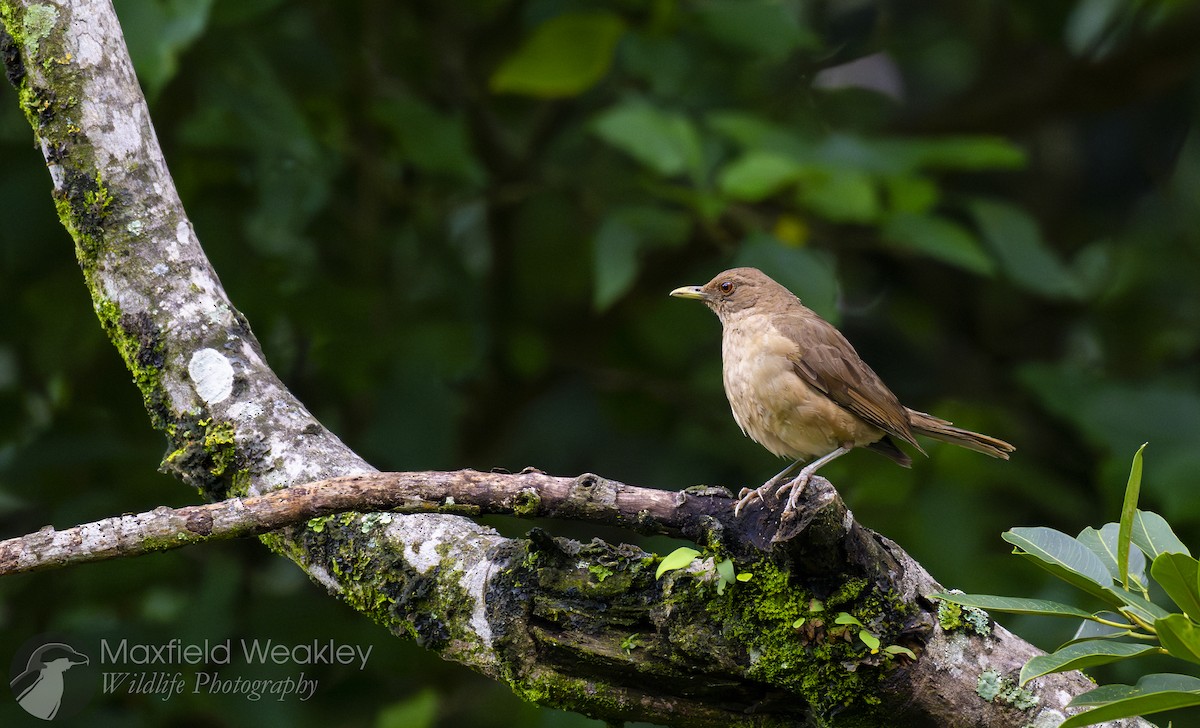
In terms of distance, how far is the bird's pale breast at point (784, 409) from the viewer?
13.0 ft

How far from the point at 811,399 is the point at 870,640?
182 centimetres

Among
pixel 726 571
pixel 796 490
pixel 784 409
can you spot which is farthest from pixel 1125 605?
pixel 784 409

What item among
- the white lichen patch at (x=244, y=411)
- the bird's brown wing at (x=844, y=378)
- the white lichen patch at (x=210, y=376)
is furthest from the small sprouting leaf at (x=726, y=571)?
the bird's brown wing at (x=844, y=378)

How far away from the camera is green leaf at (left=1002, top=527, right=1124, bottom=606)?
2025 millimetres

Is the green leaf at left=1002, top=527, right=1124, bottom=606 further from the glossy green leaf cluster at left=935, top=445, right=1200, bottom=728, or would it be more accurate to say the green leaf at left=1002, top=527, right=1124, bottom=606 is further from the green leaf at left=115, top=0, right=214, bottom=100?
the green leaf at left=115, top=0, right=214, bottom=100

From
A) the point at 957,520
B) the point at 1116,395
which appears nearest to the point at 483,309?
the point at 957,520

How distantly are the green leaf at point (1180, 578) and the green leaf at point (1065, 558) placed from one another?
11 centimetres

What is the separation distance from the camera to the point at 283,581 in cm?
546

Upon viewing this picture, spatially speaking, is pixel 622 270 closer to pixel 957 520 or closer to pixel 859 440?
pixel 859 440

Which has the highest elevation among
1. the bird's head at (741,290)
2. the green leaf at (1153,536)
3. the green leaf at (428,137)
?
the green leaf at (428,137)

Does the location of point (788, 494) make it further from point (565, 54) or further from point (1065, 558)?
point (565, 54)

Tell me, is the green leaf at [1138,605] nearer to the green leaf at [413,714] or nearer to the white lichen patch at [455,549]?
the white lichen patch at [455,549]

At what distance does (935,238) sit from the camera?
14.9 ft

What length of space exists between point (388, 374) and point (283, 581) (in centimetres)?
131
